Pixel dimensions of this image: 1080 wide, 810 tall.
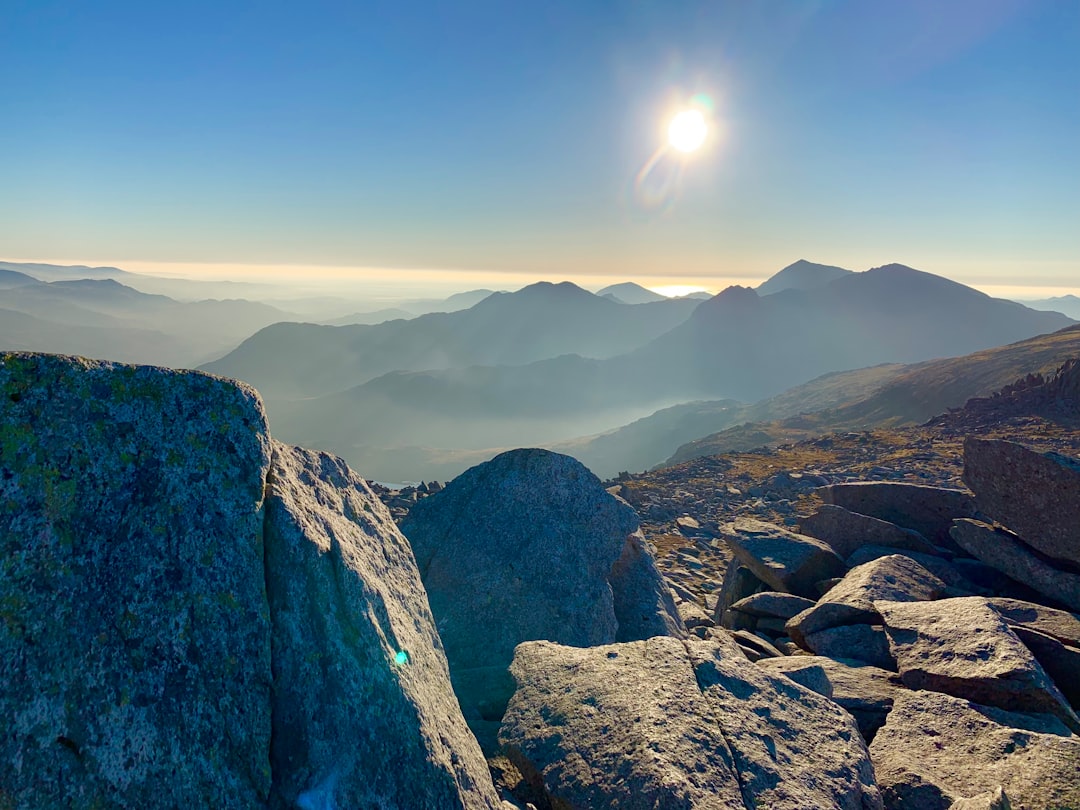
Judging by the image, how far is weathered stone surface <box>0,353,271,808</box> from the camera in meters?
3.74

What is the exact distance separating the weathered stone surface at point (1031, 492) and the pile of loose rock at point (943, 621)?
1.0 inches

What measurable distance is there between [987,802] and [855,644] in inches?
197

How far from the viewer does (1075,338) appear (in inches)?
4798

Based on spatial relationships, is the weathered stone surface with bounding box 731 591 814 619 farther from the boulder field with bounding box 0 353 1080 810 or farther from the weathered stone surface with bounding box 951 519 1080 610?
the weathered stone surface with bounding box 951 519 1080 610

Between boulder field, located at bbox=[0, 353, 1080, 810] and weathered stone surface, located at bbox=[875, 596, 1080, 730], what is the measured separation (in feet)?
0.13

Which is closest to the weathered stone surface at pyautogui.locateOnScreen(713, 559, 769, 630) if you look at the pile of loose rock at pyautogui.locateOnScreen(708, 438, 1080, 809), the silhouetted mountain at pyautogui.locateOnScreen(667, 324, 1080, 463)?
the pile of loose rock at pyautogui.locateOnScreen(708, 438, 1080, 809)

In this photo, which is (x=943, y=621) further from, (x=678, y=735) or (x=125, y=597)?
(x=125, y=597)

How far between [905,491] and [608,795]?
13.8m

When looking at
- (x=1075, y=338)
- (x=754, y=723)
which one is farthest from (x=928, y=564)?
(x=1075, y=338)

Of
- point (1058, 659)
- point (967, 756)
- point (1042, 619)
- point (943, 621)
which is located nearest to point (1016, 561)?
point (1042, 619)

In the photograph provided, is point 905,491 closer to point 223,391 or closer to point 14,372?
point 223,391

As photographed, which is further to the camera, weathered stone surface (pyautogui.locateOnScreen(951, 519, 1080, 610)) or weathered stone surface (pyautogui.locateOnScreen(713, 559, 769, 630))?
weathered stone surface (pyautogui.locateOnScreen(713, 559, 769, 630))

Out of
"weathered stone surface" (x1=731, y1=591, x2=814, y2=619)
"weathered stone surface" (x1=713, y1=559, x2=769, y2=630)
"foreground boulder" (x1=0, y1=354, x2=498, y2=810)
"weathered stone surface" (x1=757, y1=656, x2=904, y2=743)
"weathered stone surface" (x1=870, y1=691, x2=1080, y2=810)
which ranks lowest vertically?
"weathered stone surface" (x1=713, y1=559, x2=769, y2=630)

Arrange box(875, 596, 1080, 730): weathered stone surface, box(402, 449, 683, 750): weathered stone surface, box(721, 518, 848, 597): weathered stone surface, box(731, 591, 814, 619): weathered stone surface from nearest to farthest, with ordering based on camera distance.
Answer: box(875, 596, 1080, 730): weathered stone surface
box(402, 449, 683, 750): weathered stone surface
box(731, 591, 814, 619): weathered stone surface
box(721, 518, 848, 597): weathered stone surface
